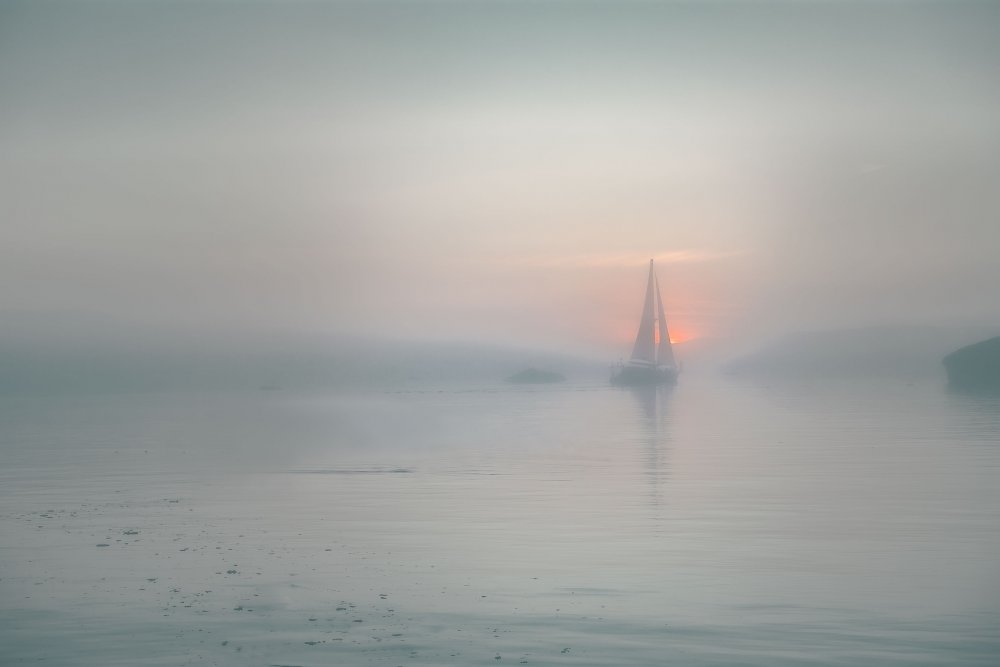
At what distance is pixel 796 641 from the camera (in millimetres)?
13633

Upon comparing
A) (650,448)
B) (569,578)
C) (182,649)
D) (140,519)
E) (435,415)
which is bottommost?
(182,649)

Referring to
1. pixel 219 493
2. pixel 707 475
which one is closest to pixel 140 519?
pixel 219 493

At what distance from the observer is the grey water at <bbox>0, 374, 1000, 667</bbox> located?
13.6m

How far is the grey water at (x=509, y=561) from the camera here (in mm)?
13609

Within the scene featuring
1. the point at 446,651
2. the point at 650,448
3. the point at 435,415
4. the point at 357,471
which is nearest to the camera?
the point at 446,651

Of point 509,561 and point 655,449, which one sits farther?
point 655,449

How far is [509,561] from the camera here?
63.9ft

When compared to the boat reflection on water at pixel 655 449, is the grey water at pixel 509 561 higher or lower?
lower

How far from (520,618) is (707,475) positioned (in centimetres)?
2188

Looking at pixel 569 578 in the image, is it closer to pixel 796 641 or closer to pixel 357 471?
pixel 796 641

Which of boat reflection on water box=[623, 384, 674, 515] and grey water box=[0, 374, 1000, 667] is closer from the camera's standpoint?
grey water box=[0, 374, 1000, 667]

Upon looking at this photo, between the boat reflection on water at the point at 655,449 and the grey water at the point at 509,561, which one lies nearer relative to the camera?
the grey water at the point at 509,561

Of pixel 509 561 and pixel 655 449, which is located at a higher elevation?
pixel 655 449

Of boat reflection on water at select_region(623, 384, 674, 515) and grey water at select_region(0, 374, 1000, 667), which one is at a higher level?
boat reflection on water at select_region(623, 384, 674, 515)
